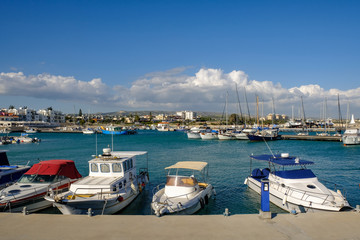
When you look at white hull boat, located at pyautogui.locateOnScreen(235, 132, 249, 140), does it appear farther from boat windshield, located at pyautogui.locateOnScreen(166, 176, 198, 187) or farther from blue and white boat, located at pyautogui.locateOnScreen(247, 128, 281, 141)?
boat windshield, located at pyautogui.locateOnScreen(166, 176, 198, 187)

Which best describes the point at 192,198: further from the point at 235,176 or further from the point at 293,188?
the point at 235,176

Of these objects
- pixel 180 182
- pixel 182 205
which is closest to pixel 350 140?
pixel 180 182

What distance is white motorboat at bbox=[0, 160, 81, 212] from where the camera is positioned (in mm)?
16125

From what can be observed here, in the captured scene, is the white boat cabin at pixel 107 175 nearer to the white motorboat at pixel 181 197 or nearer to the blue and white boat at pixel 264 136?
the white motorboat at pixel 181 197

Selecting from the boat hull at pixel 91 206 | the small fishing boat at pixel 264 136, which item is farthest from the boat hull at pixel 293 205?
the small fishing boat at pixel 264 136

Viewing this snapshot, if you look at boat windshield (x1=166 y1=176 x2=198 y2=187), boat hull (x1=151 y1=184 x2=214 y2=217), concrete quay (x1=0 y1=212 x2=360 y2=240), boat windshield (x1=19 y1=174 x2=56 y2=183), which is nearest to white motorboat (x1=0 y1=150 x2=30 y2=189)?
boat windshield (x1=19 y1=174 x2=56 y2=183)

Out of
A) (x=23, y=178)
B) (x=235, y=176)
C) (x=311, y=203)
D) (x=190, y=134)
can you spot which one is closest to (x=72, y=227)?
(x=23, y=178)

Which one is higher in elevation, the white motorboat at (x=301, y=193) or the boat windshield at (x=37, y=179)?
the boat windshield at (x=37, y=179)

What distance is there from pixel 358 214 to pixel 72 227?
44.7 feet

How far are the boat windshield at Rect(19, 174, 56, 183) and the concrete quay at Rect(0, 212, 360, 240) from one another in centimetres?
607

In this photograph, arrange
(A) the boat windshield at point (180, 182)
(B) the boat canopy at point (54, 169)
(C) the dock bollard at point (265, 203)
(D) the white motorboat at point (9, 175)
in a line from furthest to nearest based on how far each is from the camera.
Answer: (D) the white motorboat at point (9, 175) → (B) the boat canopy at point (54, 169) → (A) the boat windshield at point (180, 182) → (C) the dock bollard at point (265, 203)

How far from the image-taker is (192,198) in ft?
55.3

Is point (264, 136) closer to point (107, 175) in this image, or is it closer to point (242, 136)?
point (242, 136)

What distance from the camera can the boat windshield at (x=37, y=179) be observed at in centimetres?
1872
